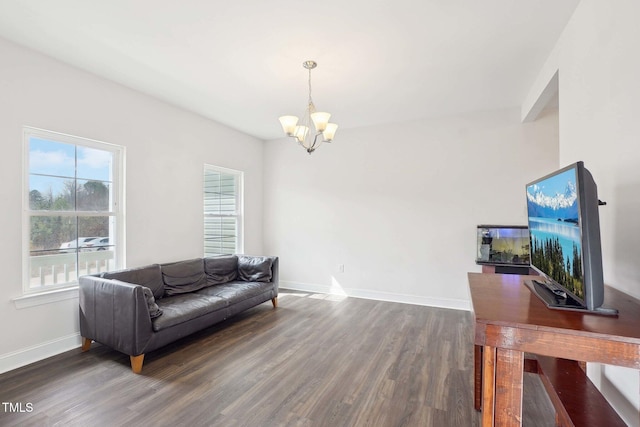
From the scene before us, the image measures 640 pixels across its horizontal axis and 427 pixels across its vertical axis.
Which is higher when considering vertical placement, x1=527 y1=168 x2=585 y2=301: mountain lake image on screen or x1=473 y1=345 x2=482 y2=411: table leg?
x1=527 y1=168 x2=585 y2=301: mountain lake image on screen

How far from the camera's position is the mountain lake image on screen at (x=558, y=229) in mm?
1184

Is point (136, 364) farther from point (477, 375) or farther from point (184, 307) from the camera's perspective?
point (477, 375)

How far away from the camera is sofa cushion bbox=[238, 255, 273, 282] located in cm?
423

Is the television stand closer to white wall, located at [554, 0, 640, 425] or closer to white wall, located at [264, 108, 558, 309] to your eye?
white wall, located at [554, 0, 640, 425]

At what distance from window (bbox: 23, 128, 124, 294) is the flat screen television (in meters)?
3.87

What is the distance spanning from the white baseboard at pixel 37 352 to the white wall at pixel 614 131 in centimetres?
417

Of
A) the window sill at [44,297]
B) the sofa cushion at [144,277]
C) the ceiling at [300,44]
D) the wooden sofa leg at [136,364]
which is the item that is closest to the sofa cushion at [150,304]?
the wooden sofa leg at [136,364]

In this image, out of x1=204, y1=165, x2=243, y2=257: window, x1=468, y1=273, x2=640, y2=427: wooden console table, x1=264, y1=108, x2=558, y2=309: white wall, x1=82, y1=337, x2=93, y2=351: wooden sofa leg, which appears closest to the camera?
x1=468, y1=273, x2=640, y2=427: wooden console table

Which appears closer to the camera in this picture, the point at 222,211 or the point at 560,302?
the point at 560,302

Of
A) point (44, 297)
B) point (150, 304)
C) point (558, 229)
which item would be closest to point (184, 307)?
point (150, 304)

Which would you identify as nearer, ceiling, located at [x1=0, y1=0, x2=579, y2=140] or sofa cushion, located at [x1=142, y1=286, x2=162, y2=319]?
ceiling, located at [x1=0, y1=0, x2=579, y2=140]

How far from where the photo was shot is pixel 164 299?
331cm

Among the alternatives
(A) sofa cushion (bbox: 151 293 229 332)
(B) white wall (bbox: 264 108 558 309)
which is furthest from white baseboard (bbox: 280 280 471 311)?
(A) sofa cushion (bbox: 151 293 229 332)

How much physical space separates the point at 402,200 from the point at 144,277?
359 cm
